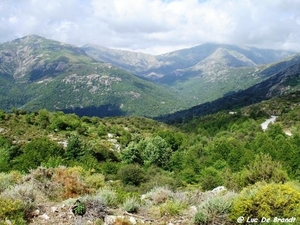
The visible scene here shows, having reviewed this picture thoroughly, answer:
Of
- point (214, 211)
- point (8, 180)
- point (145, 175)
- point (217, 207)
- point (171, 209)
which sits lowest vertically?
point (145, 175)

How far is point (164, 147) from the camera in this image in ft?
231

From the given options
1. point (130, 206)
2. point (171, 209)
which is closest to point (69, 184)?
point (130, 206)

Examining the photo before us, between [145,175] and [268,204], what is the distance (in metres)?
30.5

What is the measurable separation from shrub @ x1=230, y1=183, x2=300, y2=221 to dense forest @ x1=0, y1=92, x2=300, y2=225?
0.04 metres

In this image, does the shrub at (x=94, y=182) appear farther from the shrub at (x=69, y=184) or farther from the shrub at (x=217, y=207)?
the shrub at (x=217, y=207)

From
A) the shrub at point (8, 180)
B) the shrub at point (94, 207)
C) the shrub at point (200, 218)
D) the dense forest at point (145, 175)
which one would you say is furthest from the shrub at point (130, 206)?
the shrub at point (8, 180)

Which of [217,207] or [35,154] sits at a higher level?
[217,207]

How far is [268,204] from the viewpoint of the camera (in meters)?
13.4

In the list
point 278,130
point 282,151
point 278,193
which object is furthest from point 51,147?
point 278,130

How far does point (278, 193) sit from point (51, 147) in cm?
4471

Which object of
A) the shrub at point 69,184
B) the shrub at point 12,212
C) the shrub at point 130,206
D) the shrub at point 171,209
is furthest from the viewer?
the shrub at point 69,184

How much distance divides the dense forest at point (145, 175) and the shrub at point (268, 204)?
4 cm

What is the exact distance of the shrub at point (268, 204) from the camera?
510 inches

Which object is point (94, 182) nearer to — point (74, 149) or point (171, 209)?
point (171, 209)
